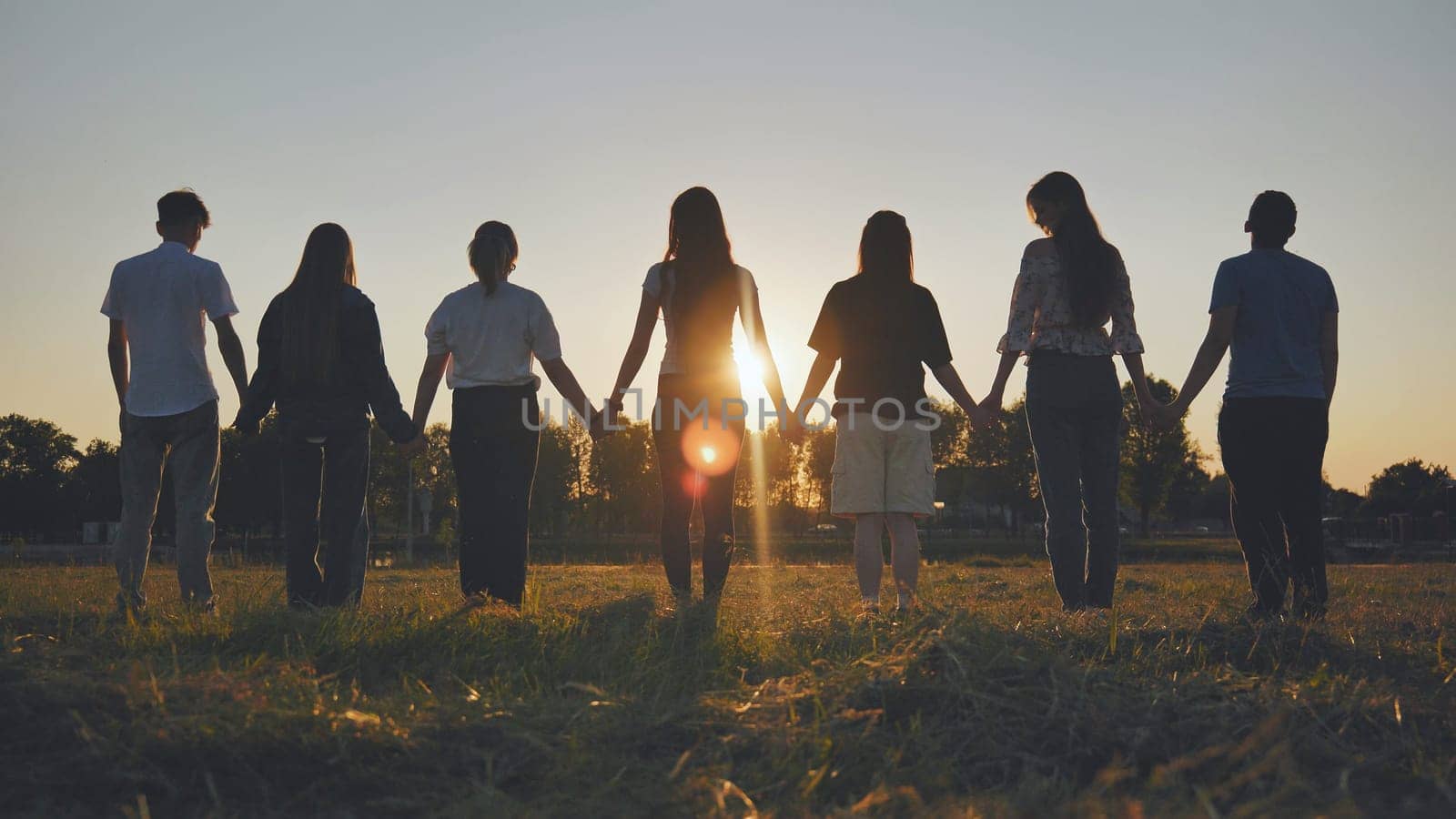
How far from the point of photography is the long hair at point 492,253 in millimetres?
6586

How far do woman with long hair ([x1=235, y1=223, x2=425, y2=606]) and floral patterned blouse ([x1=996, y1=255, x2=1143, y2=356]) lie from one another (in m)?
3.78

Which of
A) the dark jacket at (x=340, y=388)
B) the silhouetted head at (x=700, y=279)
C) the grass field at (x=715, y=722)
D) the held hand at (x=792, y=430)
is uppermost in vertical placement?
the silhouetted head at (x=700, y=279)

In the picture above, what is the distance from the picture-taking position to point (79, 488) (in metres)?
73.1

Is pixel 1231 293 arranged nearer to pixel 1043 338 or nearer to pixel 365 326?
pixel 1043 338

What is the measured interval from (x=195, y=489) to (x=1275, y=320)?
648cm

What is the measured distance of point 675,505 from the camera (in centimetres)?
652

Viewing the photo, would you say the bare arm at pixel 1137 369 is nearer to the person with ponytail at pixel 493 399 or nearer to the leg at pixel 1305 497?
the leg at pixel 1305 497

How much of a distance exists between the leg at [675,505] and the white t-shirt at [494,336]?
3.09ft

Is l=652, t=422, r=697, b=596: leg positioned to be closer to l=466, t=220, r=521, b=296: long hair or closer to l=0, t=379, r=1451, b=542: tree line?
l=466, t=220, r=521, b=296: long hair

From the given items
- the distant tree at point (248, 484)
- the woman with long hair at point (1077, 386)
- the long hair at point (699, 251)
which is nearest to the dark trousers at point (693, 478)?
the long hair at point (699, 251)

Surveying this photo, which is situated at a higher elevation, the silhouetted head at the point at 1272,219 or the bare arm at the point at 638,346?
the silhouetted head at the point at 1272,219

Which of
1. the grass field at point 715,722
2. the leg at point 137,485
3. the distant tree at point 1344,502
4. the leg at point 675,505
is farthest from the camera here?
the distant tree at point 1344,502

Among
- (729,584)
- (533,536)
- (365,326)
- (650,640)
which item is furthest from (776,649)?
(533,536)

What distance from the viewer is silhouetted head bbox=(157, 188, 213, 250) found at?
6.57 m
